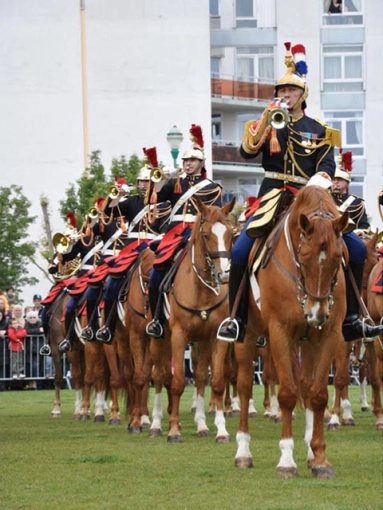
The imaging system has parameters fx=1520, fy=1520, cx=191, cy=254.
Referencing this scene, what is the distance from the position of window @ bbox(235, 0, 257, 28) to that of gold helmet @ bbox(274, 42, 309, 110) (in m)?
57.2

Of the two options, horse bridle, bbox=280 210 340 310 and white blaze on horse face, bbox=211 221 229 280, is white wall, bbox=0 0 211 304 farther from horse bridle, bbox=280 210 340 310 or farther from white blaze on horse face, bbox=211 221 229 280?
horse bridle, bbox=280 210 340 310

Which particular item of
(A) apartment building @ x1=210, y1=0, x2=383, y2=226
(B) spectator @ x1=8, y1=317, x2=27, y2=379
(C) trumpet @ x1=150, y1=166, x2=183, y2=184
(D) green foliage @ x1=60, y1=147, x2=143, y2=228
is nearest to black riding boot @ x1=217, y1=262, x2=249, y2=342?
(C) trumpet @ x1=150, y1=166, x2=183, y2=184

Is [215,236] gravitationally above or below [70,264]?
above

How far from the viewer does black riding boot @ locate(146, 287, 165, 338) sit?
779 inches

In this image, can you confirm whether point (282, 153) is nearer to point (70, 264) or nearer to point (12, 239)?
point (70, 264)

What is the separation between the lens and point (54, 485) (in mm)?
13180

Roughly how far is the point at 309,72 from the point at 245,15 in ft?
15.8

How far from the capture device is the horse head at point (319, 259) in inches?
507

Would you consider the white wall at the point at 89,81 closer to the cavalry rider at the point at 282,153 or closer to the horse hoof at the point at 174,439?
the horse hoof at the point at 174,439

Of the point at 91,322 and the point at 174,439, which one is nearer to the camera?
the point at 174,439

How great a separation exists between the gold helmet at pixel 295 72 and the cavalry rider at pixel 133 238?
6555 millimetres

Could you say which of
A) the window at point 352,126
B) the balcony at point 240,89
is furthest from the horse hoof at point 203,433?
the window at point 352,126

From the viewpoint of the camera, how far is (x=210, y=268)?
1845cm

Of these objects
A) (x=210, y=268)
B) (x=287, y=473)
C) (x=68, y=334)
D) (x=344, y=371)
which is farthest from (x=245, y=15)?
(x=287, y=473)
